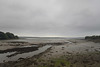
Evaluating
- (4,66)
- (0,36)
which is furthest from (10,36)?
(4,66)

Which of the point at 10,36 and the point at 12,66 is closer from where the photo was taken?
the point at 12,66

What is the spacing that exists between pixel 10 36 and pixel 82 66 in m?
128

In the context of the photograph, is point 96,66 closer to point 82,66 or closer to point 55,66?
point 82,66

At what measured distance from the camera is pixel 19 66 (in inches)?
575

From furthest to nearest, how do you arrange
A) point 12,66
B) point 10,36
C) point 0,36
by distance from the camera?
point 10,36
point 0,36
point 12,66

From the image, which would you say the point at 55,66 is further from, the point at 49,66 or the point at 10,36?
the point at 10,36

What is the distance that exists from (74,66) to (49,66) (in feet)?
14.0

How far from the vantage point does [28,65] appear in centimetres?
1521

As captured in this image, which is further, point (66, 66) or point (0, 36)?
point (0, 36)

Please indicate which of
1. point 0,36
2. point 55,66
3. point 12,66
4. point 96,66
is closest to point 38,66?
point 55,66

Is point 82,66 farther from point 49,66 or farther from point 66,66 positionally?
point 49,66

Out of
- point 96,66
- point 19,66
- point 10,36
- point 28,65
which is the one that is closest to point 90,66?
point 96,66

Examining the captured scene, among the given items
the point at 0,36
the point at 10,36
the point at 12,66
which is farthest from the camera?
the point at 10,36

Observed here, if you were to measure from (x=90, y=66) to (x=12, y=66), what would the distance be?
43.8 feet
